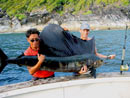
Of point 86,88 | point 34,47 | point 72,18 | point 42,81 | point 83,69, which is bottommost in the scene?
point 86,88

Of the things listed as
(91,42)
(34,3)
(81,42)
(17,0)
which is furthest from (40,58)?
(17,0)

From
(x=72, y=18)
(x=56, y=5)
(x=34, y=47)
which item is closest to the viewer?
(x=34, y=47)

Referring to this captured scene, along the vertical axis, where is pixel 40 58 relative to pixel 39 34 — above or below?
→ below

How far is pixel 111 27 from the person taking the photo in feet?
197

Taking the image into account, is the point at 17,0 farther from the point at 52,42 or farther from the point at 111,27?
the point at 52,42

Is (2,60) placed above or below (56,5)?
below

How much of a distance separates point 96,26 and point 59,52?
59.5 m

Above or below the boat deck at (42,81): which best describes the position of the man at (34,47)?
above

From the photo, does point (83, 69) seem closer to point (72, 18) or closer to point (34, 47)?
point (34, 47)

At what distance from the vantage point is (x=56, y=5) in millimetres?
80938

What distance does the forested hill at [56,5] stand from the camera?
73812 mm

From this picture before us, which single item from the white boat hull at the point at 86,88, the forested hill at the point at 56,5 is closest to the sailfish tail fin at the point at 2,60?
the white boat hull at the point at 86,88

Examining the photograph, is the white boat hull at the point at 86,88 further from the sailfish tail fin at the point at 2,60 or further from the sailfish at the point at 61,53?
the sailfish tail fin at the point at 2,60

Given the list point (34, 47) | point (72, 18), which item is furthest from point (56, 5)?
point (34, 47)
